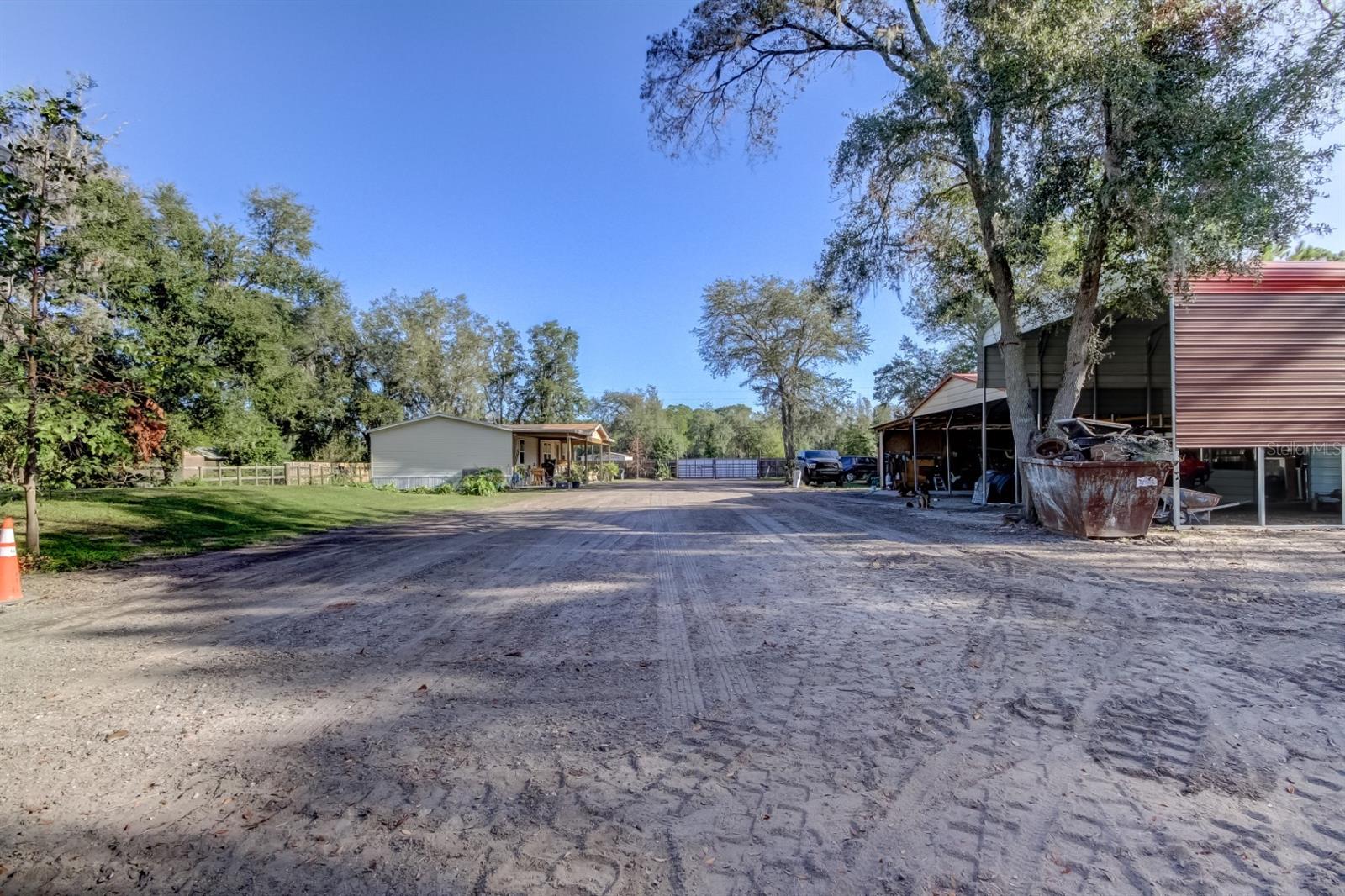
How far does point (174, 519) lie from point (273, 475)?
1591 centimetres

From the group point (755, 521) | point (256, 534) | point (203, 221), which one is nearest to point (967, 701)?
point (755, 521)

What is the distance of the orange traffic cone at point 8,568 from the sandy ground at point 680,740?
0.39 m

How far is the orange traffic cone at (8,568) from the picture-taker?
614 centimetres

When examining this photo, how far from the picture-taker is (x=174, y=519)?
11953 millimetres

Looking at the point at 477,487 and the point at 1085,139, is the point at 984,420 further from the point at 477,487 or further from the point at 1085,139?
the point at 477,487

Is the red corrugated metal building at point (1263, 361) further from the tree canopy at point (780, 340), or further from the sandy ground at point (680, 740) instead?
the tree canopy at point (780, 340)

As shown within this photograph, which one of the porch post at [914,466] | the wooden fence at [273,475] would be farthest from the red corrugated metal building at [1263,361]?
the wooden fence at [273,475]

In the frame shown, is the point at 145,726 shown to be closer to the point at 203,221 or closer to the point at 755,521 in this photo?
the point at 755,521

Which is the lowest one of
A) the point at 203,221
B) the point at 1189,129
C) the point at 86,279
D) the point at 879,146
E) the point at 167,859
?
the point at 167,859

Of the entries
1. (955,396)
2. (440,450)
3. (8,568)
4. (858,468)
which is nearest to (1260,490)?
(955,396)

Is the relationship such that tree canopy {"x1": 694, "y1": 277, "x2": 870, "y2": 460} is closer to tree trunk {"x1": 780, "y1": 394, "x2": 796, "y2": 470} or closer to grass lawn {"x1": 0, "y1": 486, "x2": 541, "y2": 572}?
tree trunk {"x1": 780, "y1": 394, "x2": 796, "y2": 470}

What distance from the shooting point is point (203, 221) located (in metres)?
A: 25.5

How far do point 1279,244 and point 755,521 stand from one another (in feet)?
31.1

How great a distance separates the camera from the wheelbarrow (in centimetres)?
1061
